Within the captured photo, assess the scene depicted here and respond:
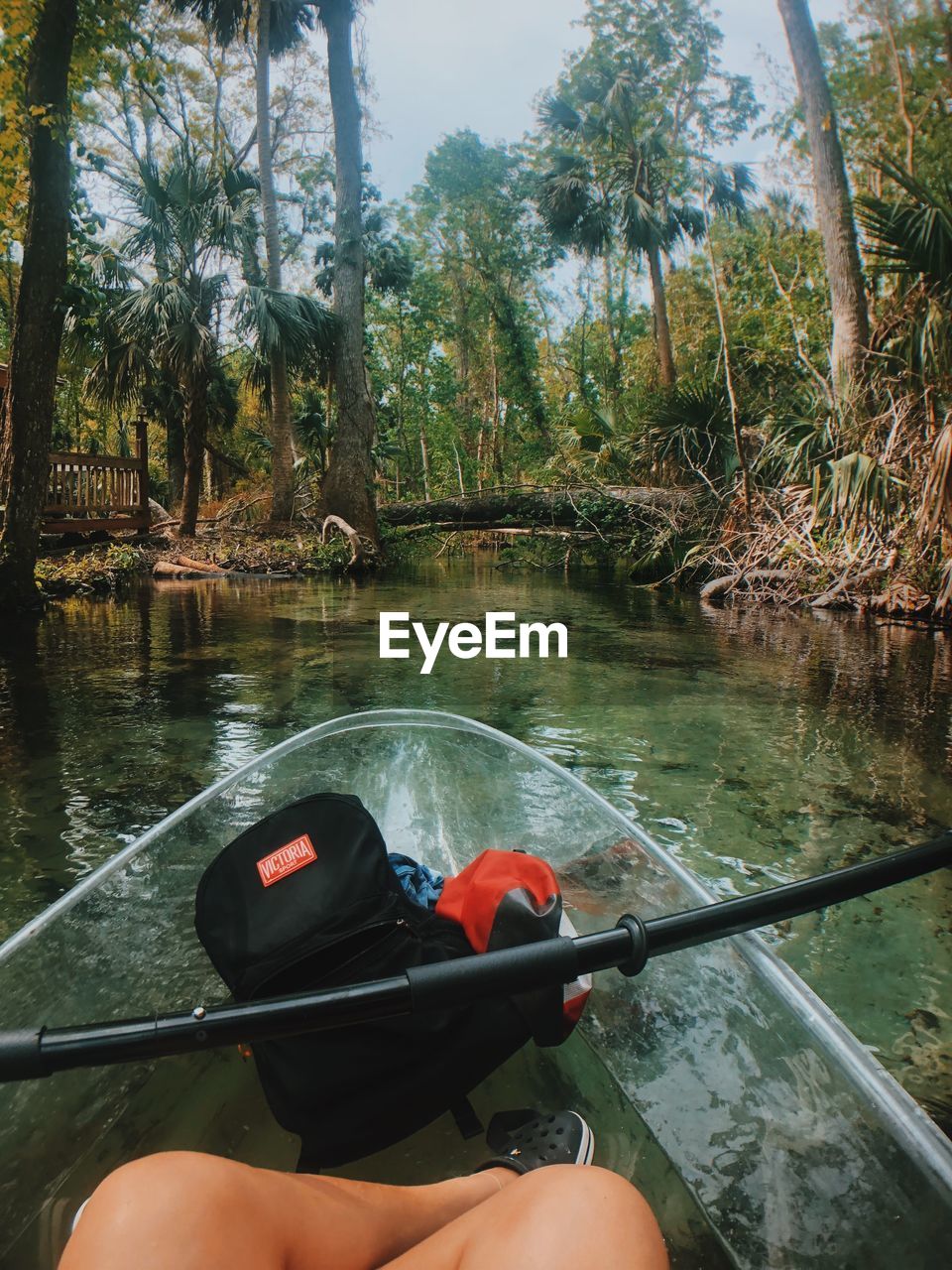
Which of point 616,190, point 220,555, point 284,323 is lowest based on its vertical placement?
point 220,555

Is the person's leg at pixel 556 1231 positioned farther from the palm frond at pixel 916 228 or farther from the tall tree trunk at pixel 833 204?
the tall tree trunk at pixel 833 204

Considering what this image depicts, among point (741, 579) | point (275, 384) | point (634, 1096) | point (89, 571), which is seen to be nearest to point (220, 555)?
point (89, 571)

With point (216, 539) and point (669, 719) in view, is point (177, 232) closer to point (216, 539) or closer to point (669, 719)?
point (216, 539)

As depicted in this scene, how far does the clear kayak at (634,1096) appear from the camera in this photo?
0.90m

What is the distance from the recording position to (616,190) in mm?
17375

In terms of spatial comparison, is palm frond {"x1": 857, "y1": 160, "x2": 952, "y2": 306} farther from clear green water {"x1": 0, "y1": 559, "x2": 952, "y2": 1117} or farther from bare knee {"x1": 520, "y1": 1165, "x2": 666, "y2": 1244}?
bare knee {"x1": 520, "y1": 1165, "x2": 666, "y2": 1244}

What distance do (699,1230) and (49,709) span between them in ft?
12.6

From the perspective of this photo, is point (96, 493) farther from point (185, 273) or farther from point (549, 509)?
point (549, 509)

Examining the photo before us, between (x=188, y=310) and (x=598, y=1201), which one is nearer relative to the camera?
(x=598, y=1201)

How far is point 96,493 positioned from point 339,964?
10.4 metres

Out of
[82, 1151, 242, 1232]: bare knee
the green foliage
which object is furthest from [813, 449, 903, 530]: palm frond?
the green foliage

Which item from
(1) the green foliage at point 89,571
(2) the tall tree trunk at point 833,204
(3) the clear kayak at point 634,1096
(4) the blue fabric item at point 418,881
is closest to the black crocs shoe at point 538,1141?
(3) the clear kayak at point 634,1096

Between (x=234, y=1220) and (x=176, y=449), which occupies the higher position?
(x=176, y=449)

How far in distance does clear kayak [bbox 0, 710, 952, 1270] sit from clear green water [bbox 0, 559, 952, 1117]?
0.43 meters
